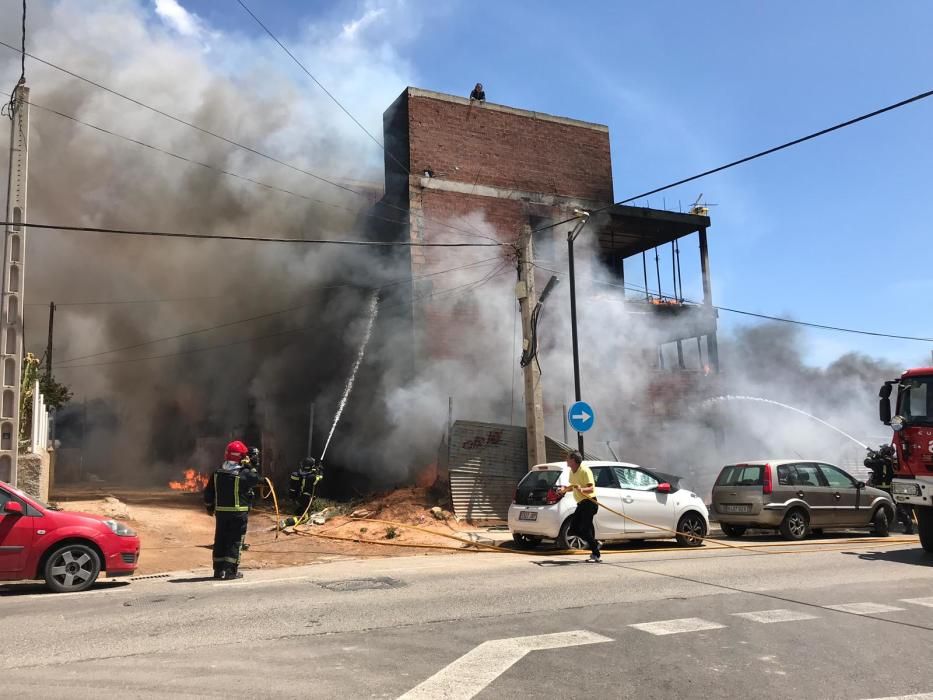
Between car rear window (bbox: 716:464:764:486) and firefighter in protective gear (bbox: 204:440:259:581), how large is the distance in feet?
26.4

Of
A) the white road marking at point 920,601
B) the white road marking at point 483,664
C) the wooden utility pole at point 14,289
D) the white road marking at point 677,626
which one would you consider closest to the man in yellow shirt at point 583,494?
the white road marking at point 920,601

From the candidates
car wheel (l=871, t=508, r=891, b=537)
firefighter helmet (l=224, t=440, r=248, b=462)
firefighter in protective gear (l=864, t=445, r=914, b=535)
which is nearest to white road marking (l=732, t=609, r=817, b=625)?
firefighter helmet (l=224, t=440, r=248, b=462)

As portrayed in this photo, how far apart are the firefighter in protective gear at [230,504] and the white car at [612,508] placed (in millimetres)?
4085

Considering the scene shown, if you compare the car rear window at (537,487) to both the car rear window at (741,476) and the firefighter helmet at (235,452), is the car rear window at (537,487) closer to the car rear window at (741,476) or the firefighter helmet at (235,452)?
the car rear window at (741,476)

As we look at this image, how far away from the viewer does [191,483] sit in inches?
1069

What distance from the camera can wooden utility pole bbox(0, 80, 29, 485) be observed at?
35.2 ft

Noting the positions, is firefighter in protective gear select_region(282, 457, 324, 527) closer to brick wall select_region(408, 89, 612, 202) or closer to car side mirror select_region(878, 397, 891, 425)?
brick wall select_region(408, 89, 612, 202)

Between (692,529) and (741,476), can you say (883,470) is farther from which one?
(692,529)

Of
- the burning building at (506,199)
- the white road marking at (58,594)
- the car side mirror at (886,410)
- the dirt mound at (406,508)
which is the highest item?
the burning building at (506,199)

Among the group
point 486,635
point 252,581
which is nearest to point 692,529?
point 252,581

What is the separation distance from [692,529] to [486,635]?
22.9 feet

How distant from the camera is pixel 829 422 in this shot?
85.4 feet

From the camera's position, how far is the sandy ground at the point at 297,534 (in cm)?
1017

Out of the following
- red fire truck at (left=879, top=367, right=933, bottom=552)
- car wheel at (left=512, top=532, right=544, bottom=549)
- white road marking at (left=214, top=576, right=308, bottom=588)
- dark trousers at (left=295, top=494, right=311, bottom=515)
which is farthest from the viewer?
dark trousers at (left=295, top=494, right=311, bottom=515)
